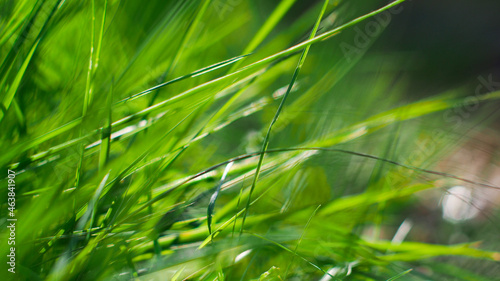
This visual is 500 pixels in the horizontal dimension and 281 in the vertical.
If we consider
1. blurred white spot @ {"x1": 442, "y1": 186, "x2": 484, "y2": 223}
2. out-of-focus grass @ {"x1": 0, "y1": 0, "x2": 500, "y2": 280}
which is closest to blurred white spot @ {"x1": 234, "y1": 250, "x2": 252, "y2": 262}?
out-of-focus grass @ {"x1": 0, "y1": 0, "x2": 500, "y2": 280}

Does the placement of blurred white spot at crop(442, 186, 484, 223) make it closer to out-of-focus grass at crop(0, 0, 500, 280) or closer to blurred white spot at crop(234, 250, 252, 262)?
out-of-focus grass at crop(0, 0, 500, 280)

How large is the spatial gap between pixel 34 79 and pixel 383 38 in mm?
615

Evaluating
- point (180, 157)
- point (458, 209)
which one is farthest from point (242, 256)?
point (458, 209)

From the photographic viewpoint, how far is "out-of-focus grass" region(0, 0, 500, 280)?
0.34 metres

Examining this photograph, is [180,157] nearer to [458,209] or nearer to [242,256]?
[242,256]

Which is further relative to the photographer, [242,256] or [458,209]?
[458,209]

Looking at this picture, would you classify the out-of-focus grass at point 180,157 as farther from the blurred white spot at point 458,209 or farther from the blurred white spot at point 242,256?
the blurred white spot at point 458,209

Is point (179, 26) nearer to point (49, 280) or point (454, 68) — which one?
point (49, 280)

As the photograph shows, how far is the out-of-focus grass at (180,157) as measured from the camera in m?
0.34

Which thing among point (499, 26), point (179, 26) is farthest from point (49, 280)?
point (499, 26)

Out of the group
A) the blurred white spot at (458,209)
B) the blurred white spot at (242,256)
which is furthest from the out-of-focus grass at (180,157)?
the blurred white spot at (458,209)

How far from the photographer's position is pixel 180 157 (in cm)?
43

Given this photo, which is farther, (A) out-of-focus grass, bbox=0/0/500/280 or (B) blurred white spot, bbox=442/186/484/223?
(B) blurred white spot, bbox=442/186/484/223

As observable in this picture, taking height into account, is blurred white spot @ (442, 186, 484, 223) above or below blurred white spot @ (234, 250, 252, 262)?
below
